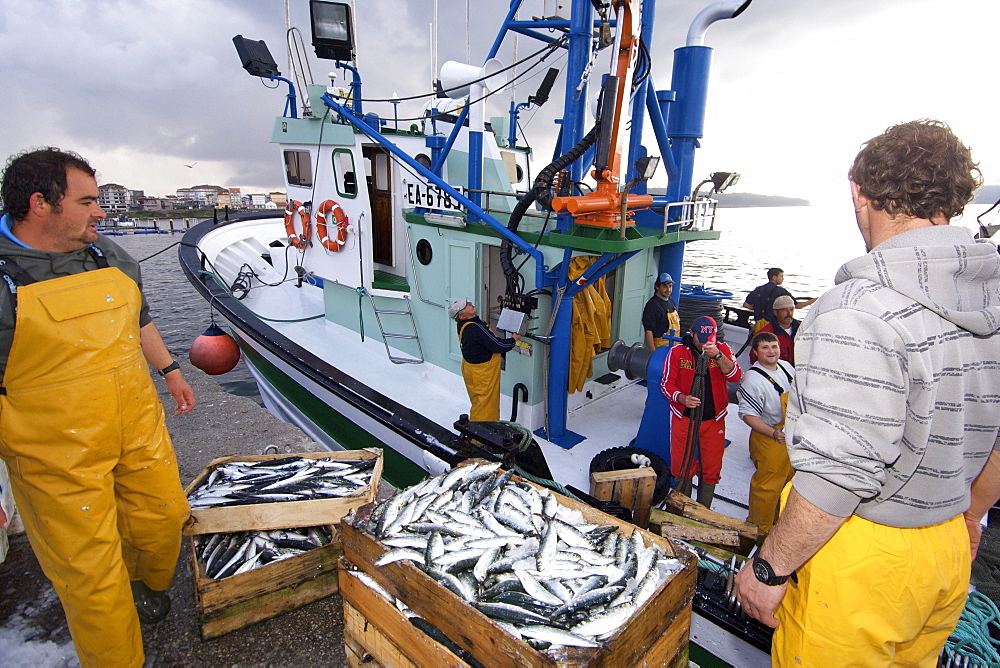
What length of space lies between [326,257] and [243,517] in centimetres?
510

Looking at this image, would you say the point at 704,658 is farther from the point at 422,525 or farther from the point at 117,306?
the point at 117,306

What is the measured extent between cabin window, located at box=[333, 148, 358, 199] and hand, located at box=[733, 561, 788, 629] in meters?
6.17

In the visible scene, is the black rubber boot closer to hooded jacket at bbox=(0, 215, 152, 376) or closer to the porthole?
hooded jacket at bbox=(0, 215, 152, 376)

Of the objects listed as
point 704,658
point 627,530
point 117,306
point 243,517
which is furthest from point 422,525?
point 704,658

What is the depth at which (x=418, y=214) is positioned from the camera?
5.89 metres

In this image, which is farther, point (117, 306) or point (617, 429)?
point (617, 429)

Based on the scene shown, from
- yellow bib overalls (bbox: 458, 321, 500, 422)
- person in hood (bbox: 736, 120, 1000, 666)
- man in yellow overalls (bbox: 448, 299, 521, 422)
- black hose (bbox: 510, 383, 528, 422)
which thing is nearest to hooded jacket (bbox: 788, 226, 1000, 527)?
person in hood (bbox: 736, 120, 1000, 666)

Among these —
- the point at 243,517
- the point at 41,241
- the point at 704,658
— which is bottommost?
the point at 704,658

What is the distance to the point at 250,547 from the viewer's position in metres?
2.66

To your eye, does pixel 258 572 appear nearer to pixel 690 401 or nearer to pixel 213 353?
pixel 690 401

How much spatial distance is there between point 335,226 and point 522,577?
5.91 meters

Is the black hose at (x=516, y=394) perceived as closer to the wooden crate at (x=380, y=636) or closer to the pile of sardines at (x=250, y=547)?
the pile of sardines at (x=250, y=547)

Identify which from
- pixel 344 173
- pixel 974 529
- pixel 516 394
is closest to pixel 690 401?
pixel 974 529

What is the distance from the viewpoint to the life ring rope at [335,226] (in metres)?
6.61
